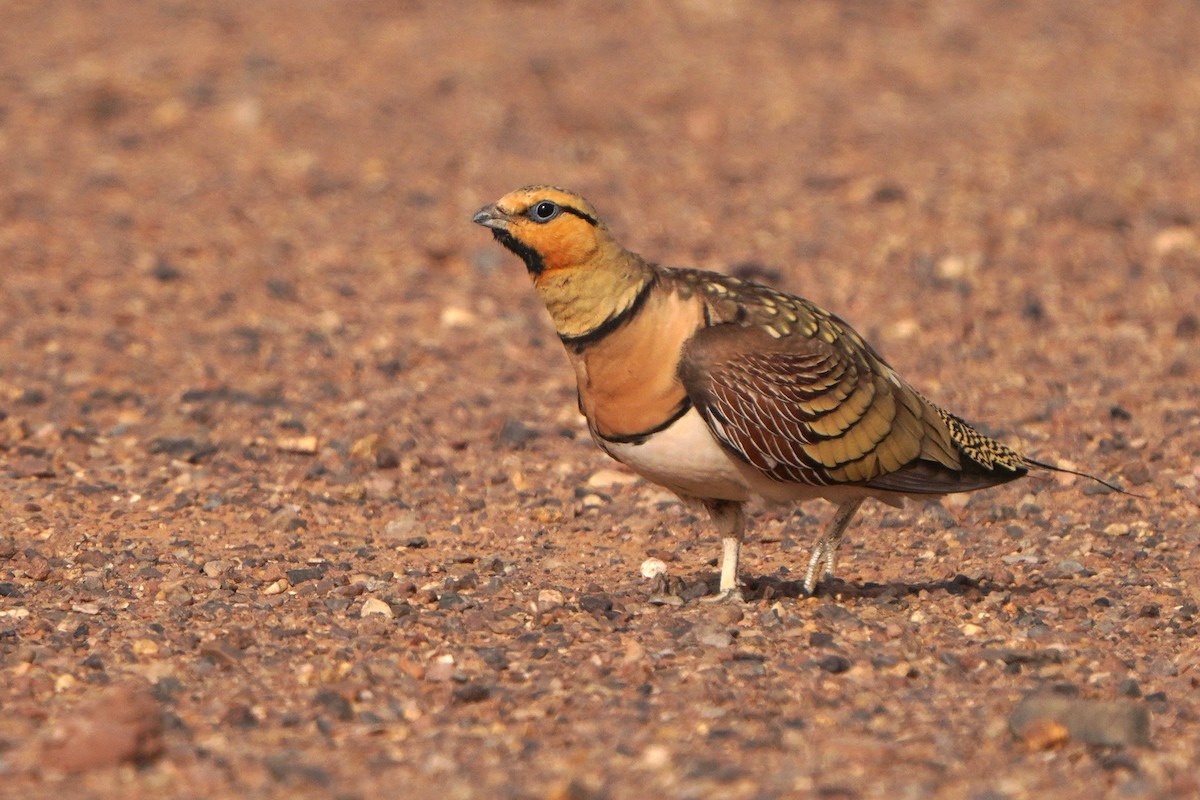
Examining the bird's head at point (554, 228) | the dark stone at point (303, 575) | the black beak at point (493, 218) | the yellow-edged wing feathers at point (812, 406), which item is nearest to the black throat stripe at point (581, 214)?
the bird's head at point (554, 228)

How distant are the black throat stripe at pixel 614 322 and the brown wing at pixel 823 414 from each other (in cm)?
26

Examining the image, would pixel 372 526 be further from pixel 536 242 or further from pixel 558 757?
pixel 558 757

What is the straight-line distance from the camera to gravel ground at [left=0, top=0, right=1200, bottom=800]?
5.80 m

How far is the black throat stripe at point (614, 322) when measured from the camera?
22.2ft

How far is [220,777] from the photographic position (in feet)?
17.5

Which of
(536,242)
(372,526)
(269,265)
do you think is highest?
(536,242)

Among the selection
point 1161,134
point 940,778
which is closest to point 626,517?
point 940,778

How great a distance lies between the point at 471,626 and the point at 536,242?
5.05 ft

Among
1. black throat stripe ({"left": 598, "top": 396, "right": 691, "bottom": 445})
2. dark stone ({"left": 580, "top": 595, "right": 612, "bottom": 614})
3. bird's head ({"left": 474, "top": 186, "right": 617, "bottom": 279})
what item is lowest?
dark stone ({"left": 580, "top": 595, "right": 612, "bottom": 614})

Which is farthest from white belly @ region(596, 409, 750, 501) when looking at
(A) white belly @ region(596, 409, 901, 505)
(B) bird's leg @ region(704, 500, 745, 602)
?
(B) bird's leg @ region(704, 500, 745, 602)

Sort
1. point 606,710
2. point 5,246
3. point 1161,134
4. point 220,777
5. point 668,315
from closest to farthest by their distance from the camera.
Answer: point 220,777 → point 606,710 → point 668,315 → point 5,246 → point 1161,134

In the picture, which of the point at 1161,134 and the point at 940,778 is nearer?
the point at 940,778

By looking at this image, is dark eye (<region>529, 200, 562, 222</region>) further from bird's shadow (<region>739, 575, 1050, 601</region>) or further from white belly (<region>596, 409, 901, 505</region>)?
bird's shadow (<region>739, 575, 1050, 601</region>)

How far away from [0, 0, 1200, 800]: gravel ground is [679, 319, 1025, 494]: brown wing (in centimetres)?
58
